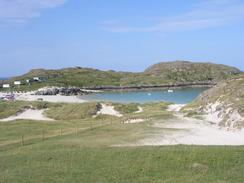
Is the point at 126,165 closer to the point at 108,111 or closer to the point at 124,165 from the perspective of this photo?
the point at 124,165

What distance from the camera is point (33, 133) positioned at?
191ft

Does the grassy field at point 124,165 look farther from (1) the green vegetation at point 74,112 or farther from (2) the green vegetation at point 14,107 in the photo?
(2) the green vegetation at point 14,107

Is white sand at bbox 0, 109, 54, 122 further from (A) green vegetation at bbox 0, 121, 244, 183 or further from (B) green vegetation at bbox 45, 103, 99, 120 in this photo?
(A) green vegetation at bbox 0, 121, 244, 183

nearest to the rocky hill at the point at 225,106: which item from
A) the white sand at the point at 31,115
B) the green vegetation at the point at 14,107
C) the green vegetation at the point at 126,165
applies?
the green vegetation at the point at 126,165

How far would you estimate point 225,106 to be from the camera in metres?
65.8

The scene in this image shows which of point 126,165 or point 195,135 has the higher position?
point 126,165

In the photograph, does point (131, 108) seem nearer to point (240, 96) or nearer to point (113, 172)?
point (240, 96)

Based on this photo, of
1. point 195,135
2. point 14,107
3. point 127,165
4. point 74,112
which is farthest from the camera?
point 14,107

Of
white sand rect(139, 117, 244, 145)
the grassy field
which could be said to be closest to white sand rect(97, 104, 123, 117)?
white sand rect(139, 117, 244, 145)

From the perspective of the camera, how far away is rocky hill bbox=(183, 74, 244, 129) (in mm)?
58156

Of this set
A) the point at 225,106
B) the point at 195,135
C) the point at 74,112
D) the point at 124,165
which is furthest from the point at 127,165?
the point at 74,112

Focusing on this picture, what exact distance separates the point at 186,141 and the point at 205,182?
68.8ft

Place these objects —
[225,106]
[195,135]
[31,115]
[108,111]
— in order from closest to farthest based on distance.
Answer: [195,135] < [225,106] < [108,111] < [31,115]

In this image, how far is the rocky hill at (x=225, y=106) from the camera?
58.2 metres
